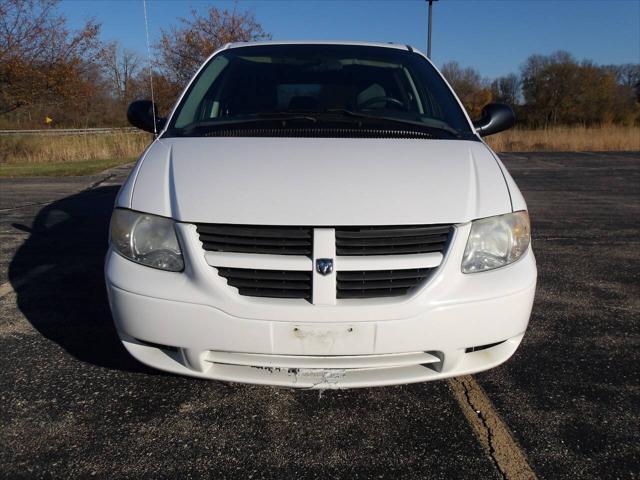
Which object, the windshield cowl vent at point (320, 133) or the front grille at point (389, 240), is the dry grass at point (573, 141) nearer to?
the windshield cowl vent at point (320, 133)

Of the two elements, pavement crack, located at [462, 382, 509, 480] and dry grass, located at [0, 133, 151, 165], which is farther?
dry grass, located at [0, 133, 151, 165]

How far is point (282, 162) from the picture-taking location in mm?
2273

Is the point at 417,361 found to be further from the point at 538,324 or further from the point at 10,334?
the point at 10,334

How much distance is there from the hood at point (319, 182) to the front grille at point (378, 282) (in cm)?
20

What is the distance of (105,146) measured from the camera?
16047 millimetres

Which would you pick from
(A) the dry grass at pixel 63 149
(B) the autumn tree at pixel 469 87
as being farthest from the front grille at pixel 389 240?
(B) the autumn tree at pixel 469 87

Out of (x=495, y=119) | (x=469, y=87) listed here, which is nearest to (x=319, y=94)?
(x=495, y=119)

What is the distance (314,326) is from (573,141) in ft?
73.0

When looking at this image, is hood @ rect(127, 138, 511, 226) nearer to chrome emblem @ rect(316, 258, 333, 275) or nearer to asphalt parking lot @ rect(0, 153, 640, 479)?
chrome emblem @ rect(316, 258, 333, 275)


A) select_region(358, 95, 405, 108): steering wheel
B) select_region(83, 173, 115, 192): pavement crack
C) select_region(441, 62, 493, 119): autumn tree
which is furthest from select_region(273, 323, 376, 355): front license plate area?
select_region(441, 62, 493, 119): autumn tree

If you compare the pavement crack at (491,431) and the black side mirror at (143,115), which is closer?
the pavement crack at (491,431)

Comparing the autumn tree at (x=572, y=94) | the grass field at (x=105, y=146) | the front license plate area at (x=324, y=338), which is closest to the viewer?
the front license plate area at (x=324, y=338)

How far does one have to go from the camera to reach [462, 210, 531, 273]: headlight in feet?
6.77

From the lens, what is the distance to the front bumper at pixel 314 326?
1.91 metres
